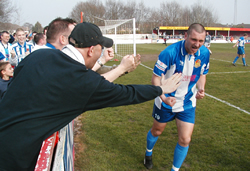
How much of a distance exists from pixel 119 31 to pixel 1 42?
12.5 meters

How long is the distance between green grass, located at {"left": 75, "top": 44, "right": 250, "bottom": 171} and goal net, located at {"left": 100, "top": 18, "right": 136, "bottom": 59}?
11.1 meters

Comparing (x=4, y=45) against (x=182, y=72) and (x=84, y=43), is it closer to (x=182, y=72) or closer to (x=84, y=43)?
(x=182, y=72)

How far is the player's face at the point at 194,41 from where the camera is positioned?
9.89ft

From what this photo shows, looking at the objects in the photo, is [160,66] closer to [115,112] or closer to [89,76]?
[89,76]

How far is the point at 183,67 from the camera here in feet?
10.5

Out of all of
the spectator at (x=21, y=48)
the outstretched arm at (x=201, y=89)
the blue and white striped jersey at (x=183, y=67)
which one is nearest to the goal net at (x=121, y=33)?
the spectator at (x=21, y=48)

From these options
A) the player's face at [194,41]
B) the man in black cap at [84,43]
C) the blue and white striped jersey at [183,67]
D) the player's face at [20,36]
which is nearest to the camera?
the man in black cap at [84,43]

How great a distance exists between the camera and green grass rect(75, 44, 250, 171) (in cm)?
359

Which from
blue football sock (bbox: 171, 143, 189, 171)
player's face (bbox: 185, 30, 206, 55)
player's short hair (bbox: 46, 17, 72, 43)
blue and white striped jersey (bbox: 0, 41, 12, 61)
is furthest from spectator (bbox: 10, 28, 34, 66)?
blue football sock (bbox: 171, 143, 189, 171)

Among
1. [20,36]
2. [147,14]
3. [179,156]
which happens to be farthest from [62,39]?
[147,14]

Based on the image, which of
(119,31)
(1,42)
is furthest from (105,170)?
(119,31)

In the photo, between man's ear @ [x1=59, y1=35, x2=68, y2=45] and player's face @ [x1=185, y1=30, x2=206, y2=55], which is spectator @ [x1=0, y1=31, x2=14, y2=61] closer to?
man's ear @ [x1=59, y1=35, x2=68, y2=45]

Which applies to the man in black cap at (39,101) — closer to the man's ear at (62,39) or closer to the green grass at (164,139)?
the man's ear at (62,39)

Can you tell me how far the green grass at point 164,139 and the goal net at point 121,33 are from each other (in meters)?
11.1
